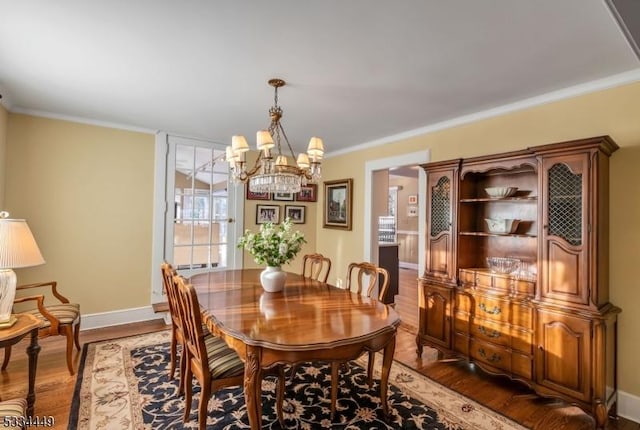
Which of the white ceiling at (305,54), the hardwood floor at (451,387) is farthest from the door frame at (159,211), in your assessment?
the hardwood floor at (451,387)

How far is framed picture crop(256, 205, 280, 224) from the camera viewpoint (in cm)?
485

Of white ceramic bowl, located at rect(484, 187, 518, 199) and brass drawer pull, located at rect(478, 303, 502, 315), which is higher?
white ceramic bowl, located at rect(484, 187, 518, 199)

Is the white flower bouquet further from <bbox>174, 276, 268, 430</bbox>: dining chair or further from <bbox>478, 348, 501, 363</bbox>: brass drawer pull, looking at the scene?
<bbox>478, 348, 501, 363</bbox>: brass drawer pull

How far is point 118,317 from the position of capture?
3811 millimetres

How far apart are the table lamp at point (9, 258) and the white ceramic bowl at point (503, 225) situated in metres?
3.51

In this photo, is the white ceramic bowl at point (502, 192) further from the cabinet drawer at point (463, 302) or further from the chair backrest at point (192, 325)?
the chair backrest at point (192, 325)

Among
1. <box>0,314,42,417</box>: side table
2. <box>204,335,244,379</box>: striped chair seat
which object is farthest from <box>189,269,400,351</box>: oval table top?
<box>0,314,42,417</box>: side table

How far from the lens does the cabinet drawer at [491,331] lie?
249cm

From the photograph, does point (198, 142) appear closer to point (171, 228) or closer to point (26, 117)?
point (171, 228)

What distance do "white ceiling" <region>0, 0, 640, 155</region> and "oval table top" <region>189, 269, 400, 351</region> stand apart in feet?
5.44

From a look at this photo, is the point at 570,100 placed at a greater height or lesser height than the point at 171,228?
greater

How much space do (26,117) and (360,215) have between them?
3.96 meters

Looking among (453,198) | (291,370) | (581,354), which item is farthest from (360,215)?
(581,354)

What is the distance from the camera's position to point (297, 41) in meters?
1.90
